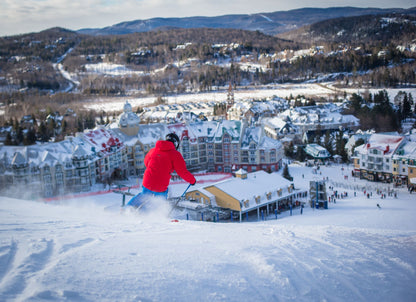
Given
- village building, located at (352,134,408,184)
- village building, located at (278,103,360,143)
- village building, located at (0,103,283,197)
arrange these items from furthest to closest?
village building, located at (278,103,360,143), village building, located at (352,134,408,184), village building, located at (0,103,283,197)

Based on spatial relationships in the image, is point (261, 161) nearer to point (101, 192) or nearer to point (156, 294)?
point (101, 192)

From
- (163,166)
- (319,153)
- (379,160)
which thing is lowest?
(319,153)

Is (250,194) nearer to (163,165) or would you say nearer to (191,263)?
(163,165)

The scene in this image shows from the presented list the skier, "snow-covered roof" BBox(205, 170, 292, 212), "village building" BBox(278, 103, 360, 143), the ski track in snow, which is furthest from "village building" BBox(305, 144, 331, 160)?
the ski track in snow

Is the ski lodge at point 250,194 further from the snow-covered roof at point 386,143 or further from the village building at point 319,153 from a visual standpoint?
the village building at point 319,153

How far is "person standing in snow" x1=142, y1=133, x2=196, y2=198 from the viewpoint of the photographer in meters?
7.21

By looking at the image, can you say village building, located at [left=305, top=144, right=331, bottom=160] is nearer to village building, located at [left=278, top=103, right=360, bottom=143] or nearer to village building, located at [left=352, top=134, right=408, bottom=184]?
village building, located at [left=352, top=134, right=408, bottom=184]

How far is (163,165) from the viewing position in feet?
23.9

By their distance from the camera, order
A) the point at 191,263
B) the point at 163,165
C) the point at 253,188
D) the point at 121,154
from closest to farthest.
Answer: the point at 191,263 < the point at 163,165 < the point at 253,188 < the point at 121,154

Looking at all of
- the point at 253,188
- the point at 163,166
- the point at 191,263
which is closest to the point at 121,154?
the point at 253,188

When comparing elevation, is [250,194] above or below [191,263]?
below

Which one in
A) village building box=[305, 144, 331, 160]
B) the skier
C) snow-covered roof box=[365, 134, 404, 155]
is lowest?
village building box=[305, 144, 331, 160]

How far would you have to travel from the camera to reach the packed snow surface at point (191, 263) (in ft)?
11.9

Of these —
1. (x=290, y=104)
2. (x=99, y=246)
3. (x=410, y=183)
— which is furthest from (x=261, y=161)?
(x=290, y=104)
